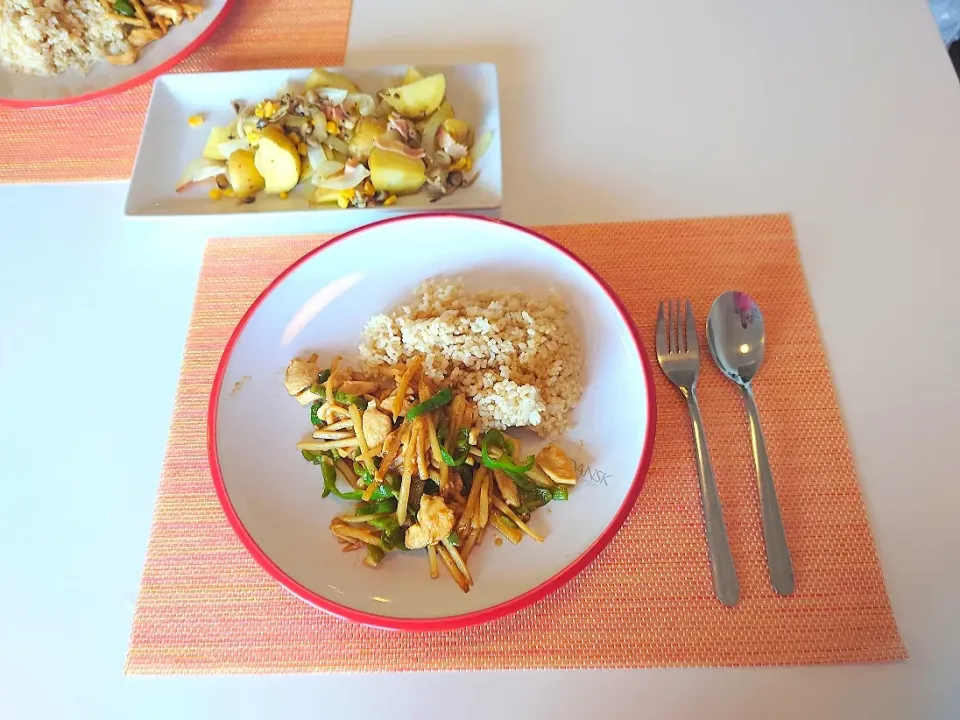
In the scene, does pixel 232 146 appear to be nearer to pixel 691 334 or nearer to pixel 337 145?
pixel 337 145

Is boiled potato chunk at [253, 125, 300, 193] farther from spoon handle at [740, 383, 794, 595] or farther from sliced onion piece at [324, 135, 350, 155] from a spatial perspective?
spoon handle at [740, 383, 794, 595]

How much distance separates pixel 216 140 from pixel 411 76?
410 mm

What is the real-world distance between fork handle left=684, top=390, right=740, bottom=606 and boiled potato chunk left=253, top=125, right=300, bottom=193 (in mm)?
831

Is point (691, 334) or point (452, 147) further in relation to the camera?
point (452, 147)

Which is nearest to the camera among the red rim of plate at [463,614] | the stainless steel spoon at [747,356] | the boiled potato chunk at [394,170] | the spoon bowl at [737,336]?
the red rim of plate at [463,614]

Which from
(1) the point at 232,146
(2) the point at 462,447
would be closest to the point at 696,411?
(2) the point at 462,447

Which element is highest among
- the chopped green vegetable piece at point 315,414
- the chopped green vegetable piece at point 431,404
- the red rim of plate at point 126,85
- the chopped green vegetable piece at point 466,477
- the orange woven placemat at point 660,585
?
the red rim of plate at point 126,85

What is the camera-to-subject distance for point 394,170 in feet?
3.75

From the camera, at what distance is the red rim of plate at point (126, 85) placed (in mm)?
1326

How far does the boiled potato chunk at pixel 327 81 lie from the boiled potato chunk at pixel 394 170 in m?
0.20

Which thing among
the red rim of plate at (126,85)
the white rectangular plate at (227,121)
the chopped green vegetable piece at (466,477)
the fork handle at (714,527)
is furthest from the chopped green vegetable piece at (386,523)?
the red rim of plate at (126,85)

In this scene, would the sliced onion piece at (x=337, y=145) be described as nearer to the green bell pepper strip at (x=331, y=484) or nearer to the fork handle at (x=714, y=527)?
the green bell pepper strip at (x=331, y=484)

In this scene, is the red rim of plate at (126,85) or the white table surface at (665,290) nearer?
the white table surface at (665,290)

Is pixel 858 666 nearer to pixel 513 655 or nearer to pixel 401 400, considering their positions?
pixel 513 655
